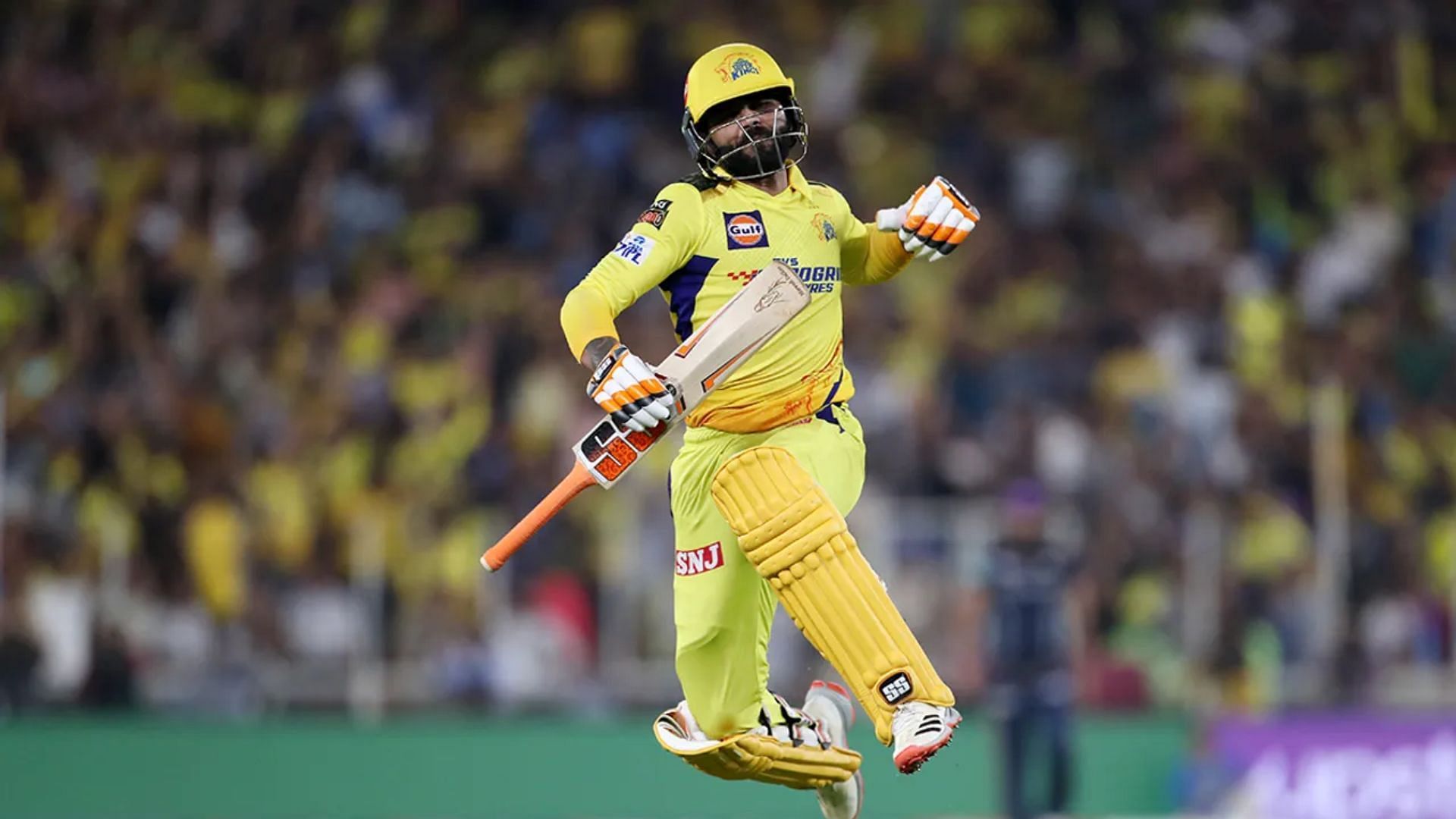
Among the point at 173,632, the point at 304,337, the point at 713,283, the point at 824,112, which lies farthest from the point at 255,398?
the point at 713,283

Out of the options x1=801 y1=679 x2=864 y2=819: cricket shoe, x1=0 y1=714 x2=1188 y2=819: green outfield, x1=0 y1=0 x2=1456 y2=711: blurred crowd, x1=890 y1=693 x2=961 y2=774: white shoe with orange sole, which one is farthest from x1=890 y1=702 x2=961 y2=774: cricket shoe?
x1=0 y1=0 x2=1456 y2=711: blurred crowd

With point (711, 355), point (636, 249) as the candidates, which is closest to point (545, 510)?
point (711, 355)

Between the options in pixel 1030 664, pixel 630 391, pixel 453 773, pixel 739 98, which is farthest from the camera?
pixel 453 773

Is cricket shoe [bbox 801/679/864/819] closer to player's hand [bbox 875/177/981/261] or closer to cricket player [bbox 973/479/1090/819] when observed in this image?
player's hand [bbox 875/177/981/261]

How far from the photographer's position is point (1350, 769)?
15195 mm

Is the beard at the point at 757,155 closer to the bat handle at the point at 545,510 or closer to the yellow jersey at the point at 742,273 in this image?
the yellow jersey at the point at 742,273

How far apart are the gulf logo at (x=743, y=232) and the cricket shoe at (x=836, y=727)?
1.82 m

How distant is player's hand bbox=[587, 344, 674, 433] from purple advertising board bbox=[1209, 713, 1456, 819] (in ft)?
26.8

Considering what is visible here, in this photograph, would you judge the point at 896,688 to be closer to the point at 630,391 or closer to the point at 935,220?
the point at 630,391

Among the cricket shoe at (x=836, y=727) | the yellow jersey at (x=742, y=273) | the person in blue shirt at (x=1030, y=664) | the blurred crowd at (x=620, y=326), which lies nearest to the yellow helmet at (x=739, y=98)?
the yellow jersey at (x=742, y=273)

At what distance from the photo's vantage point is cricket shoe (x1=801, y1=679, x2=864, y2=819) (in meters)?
9.08

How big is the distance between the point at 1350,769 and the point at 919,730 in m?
8.03

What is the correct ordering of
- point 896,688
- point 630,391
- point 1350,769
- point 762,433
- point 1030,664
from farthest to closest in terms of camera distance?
point 1350,769 < point 1030,664 < point 762,433 < point 896,688 < point 630,391

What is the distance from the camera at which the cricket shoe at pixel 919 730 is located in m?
7.82
